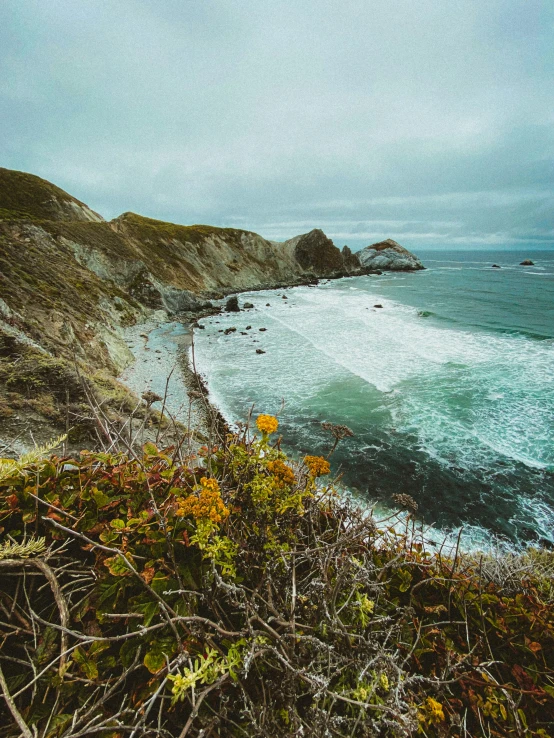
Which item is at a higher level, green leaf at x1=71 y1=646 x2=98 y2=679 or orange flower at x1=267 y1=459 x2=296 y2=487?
orange flower at x1=267 y1=459 x2=296 y2=487

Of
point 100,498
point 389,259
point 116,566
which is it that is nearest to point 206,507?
point 116,566

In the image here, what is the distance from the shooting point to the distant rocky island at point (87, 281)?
314 inches

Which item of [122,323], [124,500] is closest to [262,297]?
[122,323]

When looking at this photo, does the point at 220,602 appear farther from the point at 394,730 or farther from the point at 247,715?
the point at 394,730

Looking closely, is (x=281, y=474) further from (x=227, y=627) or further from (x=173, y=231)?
(x=173, y=231)

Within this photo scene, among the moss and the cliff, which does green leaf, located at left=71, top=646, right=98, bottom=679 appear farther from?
the moss

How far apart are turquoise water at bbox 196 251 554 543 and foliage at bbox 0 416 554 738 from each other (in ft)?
20.7

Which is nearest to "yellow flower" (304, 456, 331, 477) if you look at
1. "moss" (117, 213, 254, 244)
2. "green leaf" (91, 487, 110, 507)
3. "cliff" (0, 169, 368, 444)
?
"green leaf" (91, 487, 110, 507)

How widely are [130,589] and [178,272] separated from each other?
47783mm

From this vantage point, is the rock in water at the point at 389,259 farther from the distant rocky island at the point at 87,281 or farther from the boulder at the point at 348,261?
the distant rocky island at the point at 87,281

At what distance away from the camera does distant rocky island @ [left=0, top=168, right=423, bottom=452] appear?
7.98 metres

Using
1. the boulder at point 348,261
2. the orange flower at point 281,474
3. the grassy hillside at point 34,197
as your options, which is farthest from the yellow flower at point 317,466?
the boulder at point 348,261

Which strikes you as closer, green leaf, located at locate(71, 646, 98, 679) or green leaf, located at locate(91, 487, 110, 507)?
green leaf, located at locate(71, 646, 98, 679)

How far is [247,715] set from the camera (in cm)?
131
